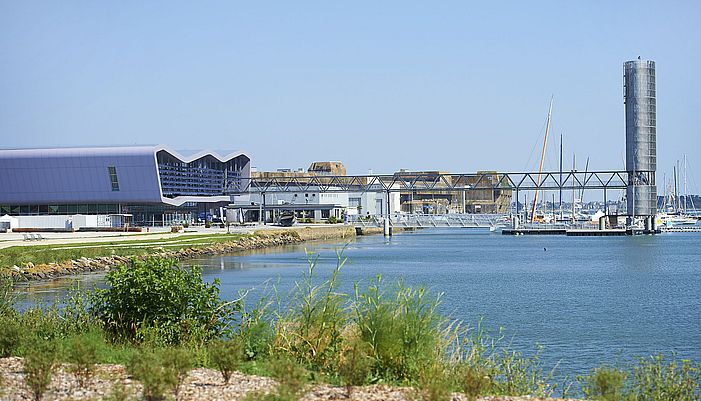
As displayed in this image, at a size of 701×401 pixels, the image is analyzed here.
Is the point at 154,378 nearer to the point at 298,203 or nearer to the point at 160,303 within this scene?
the point at 160,303

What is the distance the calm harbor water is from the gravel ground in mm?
7683

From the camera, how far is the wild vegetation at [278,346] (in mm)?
11727

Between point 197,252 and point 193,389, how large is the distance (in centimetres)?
5343

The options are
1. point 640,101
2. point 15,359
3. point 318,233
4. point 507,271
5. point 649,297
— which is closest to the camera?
point 15,359

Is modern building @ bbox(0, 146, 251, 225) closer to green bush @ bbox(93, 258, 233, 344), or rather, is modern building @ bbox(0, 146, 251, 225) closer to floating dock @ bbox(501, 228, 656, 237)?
floating dock @ bbox(501, 228, 656, 237)

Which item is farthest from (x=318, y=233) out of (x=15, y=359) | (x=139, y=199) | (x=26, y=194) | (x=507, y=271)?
(x=15, y=359)

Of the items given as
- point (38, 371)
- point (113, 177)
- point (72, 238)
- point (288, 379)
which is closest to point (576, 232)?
point (113, 177)

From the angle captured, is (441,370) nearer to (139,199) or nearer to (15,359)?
(15,359)

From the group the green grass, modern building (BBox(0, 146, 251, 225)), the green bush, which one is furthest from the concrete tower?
the green bush

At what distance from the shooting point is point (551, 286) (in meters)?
42.9

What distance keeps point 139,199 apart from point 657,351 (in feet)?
275

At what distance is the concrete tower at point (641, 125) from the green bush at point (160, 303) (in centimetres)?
9851

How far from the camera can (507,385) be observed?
13.9m

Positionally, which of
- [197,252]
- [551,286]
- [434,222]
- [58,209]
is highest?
[58,209]
